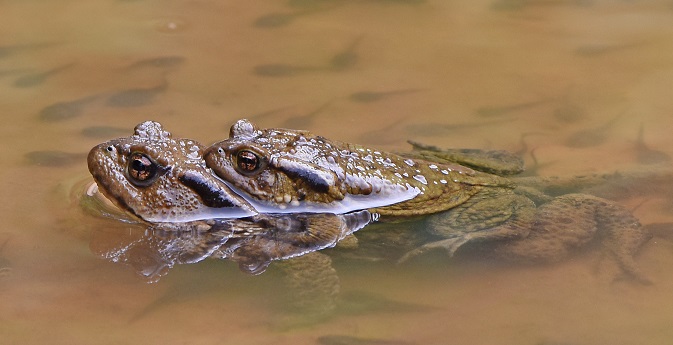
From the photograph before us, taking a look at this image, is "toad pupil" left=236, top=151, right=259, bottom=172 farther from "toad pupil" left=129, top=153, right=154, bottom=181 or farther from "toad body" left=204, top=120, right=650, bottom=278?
"toad pupil" left=129, top=153, right=154, bottom=181

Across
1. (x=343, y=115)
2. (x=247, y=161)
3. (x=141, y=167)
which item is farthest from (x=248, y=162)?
(x=343, y=115)

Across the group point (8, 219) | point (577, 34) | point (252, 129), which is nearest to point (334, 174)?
point (252, 129)

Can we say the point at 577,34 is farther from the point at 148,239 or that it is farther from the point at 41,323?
the point at 41,323

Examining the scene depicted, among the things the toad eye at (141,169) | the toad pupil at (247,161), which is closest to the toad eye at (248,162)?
the toad pupil at (247,161)

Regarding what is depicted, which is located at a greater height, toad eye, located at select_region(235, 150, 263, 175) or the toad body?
toad eye, located at select_region(235, 150, 263, 175)

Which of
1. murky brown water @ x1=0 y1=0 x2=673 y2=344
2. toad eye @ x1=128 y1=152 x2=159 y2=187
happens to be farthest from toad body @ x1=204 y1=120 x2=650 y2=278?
toad eye @ x1=128 y1=152 x2=159 y2=187

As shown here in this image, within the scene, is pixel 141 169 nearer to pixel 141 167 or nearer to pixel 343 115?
pixel 141 167
